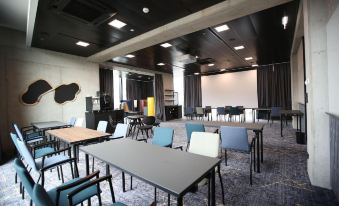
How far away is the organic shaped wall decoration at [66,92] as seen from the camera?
573cm

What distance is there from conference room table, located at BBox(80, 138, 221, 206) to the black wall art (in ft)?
14.5

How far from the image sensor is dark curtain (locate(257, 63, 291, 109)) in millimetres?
8523

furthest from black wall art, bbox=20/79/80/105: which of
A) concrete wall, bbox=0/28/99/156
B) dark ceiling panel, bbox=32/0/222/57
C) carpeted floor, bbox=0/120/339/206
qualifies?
carpeted floor, bbox=0/120/339/206

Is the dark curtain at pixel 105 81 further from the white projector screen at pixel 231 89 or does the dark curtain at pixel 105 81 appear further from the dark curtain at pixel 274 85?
the dark curtain at pixel 274 85

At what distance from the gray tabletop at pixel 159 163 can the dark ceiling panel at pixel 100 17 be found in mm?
2521

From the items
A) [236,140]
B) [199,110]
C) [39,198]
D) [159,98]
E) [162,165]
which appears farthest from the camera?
[159,98]

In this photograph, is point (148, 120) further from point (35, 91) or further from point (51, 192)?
point (51, 192)

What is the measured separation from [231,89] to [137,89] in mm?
7123

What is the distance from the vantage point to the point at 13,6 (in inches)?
148

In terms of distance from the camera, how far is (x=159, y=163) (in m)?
1.58

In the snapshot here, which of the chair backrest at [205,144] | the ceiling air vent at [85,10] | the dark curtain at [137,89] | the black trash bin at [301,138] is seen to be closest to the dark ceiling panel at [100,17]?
the ceiling air vent at [85,10]

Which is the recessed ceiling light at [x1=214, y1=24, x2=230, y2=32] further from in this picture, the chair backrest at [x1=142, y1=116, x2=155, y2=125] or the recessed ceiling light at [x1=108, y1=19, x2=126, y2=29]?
the chair backrest at [x1=142, y1=116, x2=155, y2=125]

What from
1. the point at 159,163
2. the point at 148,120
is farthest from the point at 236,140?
the point at 148,120

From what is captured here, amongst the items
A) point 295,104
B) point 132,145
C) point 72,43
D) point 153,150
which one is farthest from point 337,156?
point 72,43
